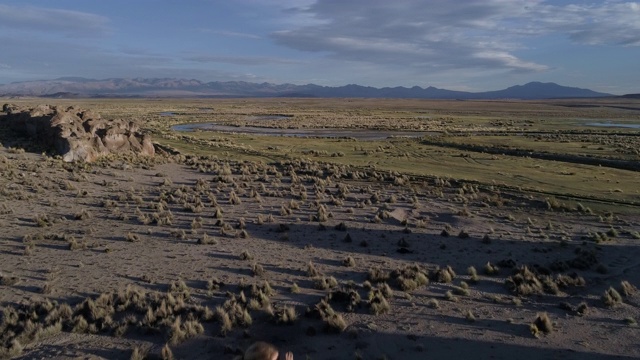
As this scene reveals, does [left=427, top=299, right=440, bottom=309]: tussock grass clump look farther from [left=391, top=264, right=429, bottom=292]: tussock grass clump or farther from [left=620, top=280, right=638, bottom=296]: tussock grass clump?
[left=620, top=280, right=638, bottom=296]: tussock grass clump

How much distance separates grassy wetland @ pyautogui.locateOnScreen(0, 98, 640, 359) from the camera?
10.7 m

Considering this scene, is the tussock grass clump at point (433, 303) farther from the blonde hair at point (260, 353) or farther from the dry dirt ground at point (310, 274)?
the blonde hair at point (260, 353)

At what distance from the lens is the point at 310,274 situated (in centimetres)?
1455

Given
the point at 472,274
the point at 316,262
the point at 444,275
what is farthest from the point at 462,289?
the point at 316,262

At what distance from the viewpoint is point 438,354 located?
1015 cm

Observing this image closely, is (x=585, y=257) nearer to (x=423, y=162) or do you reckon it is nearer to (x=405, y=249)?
(x=405, y=249)

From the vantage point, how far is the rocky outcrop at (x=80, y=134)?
3516 centimetres

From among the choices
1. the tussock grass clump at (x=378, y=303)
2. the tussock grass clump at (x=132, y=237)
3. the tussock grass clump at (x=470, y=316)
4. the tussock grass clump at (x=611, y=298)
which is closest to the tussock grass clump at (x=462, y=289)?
the tussock grass clump at (x=470, y=316)

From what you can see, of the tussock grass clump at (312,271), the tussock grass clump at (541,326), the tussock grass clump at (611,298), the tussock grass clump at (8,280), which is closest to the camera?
the tussock grass clump at (541,326)

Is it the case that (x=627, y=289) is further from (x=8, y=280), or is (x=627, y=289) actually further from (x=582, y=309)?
(x=8, y=280)

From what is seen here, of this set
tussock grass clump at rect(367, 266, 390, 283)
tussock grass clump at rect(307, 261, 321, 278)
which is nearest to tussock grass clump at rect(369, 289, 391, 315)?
tussock grass clump at rect(367, 266, 390, 283)

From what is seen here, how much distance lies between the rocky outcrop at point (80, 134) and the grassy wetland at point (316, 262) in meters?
2.15

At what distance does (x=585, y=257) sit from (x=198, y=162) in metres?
27.3

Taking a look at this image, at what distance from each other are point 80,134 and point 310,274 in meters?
29.6
